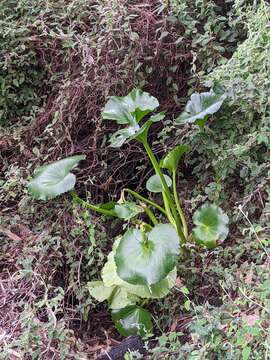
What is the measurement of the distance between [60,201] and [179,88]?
84 centimetres

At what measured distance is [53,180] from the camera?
2.10m

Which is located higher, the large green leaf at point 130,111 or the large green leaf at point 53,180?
the large green leaf at point 130,111

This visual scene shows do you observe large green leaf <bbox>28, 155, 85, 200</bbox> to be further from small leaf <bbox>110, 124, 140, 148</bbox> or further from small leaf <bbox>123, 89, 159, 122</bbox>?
small leaf <bbox>123, 89, 159, 122</bbox>

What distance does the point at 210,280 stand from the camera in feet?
6.56

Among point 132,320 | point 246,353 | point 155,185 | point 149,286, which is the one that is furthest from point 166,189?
point 246,353

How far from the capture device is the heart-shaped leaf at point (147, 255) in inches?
69.5

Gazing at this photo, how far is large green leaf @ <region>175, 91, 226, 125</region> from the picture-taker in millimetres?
2099

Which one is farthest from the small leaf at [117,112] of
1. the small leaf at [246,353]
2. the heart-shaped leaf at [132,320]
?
the small leaf at [246,353]

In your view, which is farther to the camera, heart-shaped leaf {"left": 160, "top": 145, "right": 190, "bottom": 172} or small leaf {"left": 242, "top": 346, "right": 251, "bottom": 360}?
heart-shaped leaf {"left": 160, "top": 145, "right": 190, "bottom": 172}

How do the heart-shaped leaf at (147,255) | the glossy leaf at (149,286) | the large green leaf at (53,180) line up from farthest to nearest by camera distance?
the large green leaf at (53,180) → the glossy leaf at (149,286) → the heart-shaped leaf at (147,255)

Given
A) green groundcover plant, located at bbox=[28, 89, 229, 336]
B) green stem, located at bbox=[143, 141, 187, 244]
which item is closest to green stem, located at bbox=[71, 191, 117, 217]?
green groundcover plant, located at bbox=[28, 89, 229, 336]

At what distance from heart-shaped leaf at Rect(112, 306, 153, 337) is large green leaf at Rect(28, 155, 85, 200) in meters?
0.56

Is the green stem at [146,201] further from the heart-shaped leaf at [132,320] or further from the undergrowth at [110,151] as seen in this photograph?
the heart-shaped leaf at [132,320]

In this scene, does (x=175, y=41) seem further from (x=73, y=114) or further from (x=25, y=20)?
(x=25, y=20)
